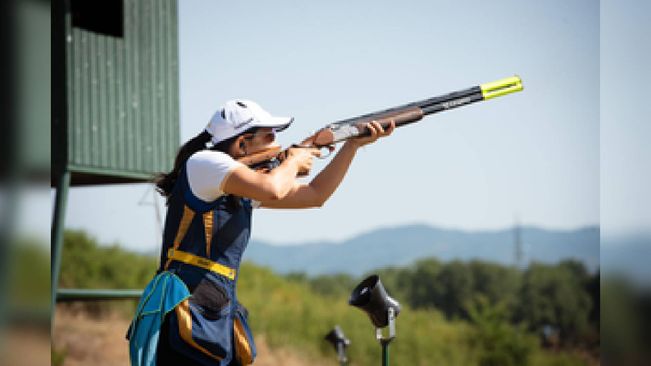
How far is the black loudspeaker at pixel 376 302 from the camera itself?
426 centimetres

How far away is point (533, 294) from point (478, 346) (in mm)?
961

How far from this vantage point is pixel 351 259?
36.7ft

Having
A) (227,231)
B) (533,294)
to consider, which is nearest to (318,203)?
(227,231)

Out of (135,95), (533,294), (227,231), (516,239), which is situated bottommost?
(533,294)

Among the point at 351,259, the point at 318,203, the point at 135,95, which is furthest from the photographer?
the point at 351,259

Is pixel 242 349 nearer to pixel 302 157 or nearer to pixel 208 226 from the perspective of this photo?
pixel 208 226

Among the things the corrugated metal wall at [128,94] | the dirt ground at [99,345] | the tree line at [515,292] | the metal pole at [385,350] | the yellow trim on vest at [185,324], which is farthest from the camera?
the dirt ground at [99,345]

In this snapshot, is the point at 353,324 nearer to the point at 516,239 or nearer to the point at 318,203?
the point at 516,239

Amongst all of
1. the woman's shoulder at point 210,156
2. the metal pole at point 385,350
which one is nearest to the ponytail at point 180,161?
the woman's shoulder at point 210,156

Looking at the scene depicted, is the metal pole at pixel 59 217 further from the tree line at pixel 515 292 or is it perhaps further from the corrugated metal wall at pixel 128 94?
the tree line at pixel 515 292

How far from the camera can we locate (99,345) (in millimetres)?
10633

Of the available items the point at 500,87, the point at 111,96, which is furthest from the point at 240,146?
the point at 111,96

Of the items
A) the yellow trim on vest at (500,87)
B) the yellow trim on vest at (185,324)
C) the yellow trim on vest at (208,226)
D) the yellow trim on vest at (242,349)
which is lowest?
the yellow trim on vest at (242,349)

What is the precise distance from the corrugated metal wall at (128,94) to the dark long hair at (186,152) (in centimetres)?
450
